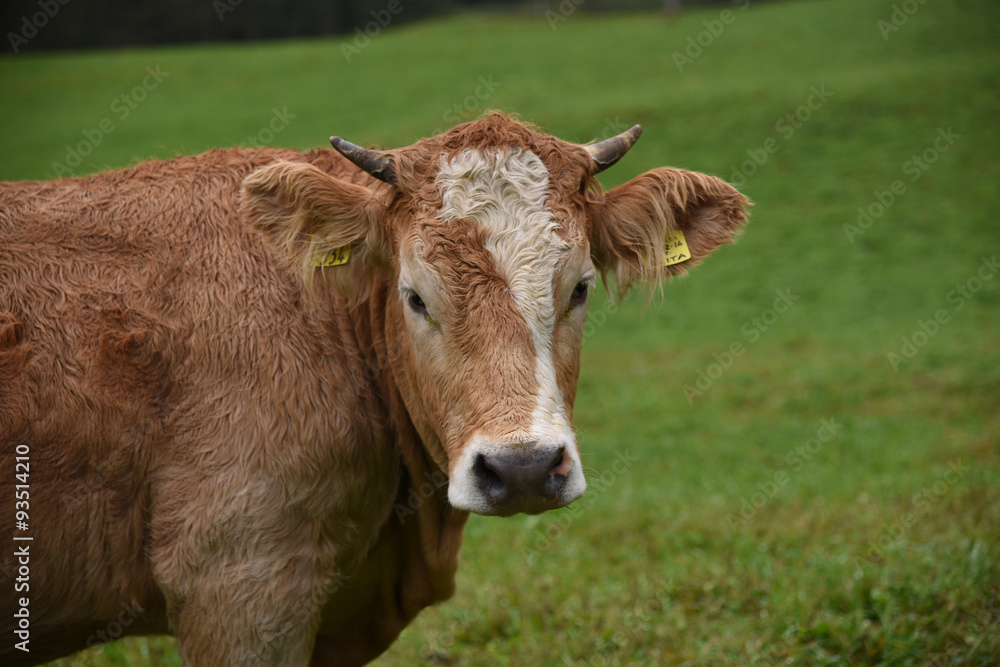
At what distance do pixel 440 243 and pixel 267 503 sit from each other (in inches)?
44.7

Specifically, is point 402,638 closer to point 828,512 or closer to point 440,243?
point 440,243

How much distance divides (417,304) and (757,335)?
1258cm

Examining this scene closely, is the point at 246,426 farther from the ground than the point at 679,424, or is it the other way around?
the point at 246,426

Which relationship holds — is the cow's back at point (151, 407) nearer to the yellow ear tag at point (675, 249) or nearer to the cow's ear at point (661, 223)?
the cow's ear at point (661, 223)

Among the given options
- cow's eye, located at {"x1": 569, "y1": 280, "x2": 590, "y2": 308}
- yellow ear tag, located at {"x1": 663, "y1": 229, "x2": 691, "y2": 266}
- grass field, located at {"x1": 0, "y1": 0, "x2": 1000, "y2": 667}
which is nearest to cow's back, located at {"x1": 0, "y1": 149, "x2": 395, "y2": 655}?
cow's eye, located at {"x1": 569, "y1": 280, "x2": 590, "y2": 308}

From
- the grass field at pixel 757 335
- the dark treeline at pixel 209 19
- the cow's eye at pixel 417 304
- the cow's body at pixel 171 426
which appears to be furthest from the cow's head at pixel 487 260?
the dark treeline at pixel 209 19

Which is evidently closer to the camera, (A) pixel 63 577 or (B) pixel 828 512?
(A) pixel 63 577

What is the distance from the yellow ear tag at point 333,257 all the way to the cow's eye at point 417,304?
1.41 ft

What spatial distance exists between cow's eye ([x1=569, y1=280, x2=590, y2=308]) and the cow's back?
914 mm

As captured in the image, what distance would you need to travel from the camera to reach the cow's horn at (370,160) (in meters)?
3.14

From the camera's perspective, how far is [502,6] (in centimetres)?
6300

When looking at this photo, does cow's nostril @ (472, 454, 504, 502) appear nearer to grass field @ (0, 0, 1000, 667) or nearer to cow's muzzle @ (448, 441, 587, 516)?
cow's muzzle @ (448, 441, 587, 516)

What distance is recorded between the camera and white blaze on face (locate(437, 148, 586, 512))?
2873mm

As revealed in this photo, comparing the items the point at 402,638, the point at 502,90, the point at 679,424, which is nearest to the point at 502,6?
the point at 502,90
